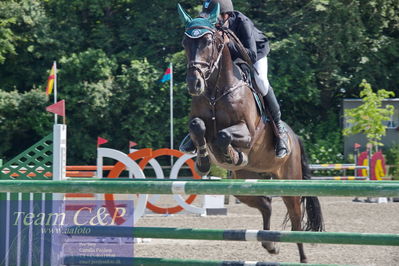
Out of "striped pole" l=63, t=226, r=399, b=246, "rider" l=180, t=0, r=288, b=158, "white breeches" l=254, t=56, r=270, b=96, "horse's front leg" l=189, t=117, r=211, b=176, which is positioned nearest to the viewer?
"striped pole" l=63, t=226, r=399, b=246

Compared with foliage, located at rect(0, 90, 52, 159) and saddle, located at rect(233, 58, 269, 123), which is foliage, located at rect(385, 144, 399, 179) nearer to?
foliage, located at rect(0, 90, 52, 159)

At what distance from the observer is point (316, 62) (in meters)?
19.4

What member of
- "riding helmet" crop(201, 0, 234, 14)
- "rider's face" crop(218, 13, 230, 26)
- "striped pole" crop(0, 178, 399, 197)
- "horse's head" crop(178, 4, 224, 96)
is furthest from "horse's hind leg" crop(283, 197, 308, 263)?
"striped pole" crop(0, 178, 399, 197)

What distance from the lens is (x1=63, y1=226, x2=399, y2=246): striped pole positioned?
3.27 m

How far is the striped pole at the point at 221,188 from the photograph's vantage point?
2.86 metres

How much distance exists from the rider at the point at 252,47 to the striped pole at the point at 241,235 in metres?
1.26

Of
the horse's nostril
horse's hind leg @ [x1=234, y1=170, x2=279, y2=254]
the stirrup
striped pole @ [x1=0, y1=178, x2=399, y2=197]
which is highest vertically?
the horse's nostril

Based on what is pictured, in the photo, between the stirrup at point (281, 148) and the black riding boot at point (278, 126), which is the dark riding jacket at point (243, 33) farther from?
the stirrup at point (281, 148)

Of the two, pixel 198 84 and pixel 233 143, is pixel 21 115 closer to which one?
pixel 233 143

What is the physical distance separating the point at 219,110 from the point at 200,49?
55 cm

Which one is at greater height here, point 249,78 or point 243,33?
point 243,33

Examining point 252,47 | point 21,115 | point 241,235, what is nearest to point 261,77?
point 252,47

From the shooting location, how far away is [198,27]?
470 cm

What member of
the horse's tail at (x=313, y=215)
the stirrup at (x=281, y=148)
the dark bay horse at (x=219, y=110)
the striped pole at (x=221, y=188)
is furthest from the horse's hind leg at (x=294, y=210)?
the striped pole at (x=221, y=188)
